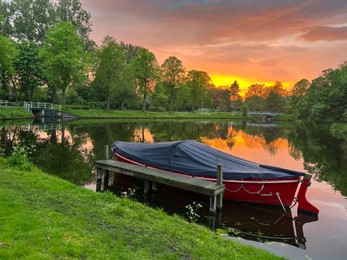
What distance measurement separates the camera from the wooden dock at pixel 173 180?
9094 mm

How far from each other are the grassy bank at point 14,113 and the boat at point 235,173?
33.9m

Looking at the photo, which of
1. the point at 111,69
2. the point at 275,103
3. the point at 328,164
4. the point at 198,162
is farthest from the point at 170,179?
the point at 275,103

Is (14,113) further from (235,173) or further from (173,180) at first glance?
(235,173)

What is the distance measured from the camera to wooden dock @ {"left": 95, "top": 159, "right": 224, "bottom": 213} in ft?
29.8

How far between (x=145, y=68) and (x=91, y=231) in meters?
59.1

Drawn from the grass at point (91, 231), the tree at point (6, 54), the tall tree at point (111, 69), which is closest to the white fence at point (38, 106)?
the tree at point (6, 54)

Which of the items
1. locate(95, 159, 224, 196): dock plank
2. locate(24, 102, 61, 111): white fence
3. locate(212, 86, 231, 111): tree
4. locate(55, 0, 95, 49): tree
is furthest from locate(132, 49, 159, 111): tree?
locate(95, 159, 224, 196): dock plank

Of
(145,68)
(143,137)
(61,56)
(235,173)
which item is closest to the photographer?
(235,173)

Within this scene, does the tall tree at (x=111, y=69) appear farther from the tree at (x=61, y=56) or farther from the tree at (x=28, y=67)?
the tree at (x=28, y=67)

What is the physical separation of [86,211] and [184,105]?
275ft

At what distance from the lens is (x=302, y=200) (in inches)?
377

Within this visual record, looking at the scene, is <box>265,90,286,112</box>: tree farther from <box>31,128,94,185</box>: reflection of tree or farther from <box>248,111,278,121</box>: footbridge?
<box>31,128,94,185</box>: reflection of tree

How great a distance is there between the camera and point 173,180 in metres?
9.77

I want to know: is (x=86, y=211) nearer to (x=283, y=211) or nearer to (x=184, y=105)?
(x=283, y=211)
